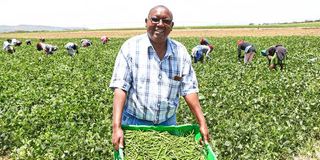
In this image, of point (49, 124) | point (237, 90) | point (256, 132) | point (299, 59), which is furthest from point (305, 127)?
point (299, 59)

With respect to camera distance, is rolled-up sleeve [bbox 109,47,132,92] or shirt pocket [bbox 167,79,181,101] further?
shirt pocket [bbox 167,79,181,101]

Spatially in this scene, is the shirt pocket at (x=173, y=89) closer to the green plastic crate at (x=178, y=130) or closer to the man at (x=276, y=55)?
the green plastic crate at (x=178, y=130)

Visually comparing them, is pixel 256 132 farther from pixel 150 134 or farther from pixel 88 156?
pixel 150 134

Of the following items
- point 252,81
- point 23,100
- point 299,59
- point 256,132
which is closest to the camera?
point 256,132

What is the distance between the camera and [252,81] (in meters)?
12.6

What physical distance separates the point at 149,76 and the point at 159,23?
47cm

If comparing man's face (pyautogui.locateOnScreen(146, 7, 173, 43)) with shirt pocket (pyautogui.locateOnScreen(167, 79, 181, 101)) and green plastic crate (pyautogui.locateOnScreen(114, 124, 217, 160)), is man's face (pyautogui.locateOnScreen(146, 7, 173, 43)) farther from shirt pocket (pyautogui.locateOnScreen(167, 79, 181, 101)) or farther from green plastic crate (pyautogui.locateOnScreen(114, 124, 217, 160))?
green plastic crate (pyautogui.locateOnScreen(114, 124, 217, 160))

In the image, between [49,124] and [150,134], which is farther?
[49,124]

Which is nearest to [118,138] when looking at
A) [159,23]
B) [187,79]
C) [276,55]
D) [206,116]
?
[187,79]

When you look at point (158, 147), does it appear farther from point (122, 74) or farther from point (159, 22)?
point (159, 22)

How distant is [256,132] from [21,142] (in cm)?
383

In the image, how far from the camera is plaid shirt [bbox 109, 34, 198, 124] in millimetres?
3850

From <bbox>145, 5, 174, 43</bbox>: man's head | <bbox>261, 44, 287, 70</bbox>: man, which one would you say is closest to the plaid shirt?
<bbox>145, 5, 174, 43</bbox>: man's head

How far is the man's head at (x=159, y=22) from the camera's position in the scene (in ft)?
12.2
